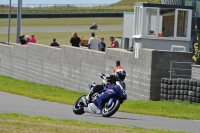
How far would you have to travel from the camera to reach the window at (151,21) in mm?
28141

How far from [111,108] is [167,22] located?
34.2 ft

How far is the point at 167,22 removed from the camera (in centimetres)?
2838

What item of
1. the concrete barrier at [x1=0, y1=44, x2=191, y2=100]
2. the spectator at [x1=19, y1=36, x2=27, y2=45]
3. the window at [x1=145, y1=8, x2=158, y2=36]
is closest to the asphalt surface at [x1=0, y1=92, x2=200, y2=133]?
the concrete barrier at [x1=0, y1=44, x2=191, y2=100]

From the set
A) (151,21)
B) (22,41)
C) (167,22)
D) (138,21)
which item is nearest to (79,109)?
(151,21)

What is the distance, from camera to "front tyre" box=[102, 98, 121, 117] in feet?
60.5

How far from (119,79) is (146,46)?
32.0 ft

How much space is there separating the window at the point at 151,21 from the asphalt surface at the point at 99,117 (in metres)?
6.54

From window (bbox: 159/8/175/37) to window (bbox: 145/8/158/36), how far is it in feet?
0.85

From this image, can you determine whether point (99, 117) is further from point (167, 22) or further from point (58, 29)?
point (58, 29)

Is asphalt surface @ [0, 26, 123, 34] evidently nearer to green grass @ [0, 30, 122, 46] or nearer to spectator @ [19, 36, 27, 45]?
green grass @ [0, 30, 122, 46]

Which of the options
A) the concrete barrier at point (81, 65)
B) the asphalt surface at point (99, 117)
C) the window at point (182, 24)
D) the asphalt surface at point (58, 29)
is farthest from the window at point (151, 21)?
the asphalt surface at point (58, 29)

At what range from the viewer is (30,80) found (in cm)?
3641

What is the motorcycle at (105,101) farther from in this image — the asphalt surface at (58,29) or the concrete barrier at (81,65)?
the asphalt surface at (58,29)

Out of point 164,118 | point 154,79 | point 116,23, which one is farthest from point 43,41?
point 164,118
